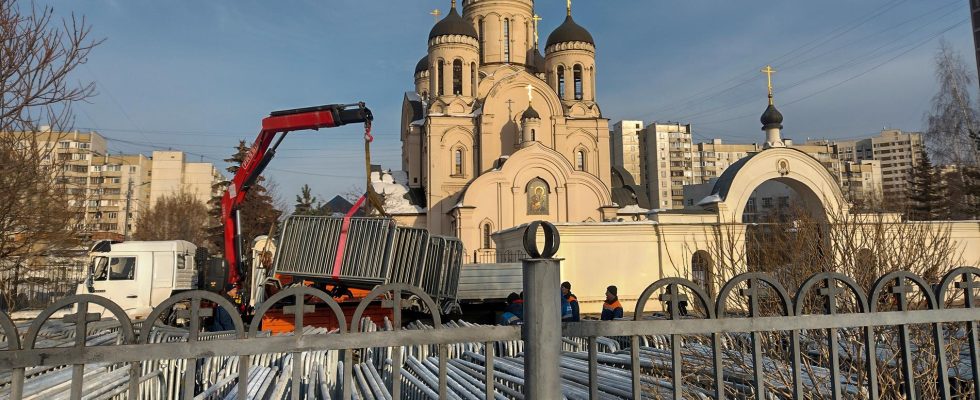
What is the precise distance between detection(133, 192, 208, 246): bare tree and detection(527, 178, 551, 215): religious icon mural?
24412 mm

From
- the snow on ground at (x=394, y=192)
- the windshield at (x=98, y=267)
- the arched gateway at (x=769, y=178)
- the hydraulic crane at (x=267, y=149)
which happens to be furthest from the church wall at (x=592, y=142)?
the windshield at (x=98, y=267)

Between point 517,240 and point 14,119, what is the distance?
52.2 ft

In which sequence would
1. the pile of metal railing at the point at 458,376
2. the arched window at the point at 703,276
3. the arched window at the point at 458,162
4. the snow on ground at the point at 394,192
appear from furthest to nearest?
the arched window at the point at 458,162 → the snow on ground at the point at 394,192 → the arched window at the point at 703,276 → the pile of metal railing at the point at 458,376

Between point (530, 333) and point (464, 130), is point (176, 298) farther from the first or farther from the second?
point (464, 130)

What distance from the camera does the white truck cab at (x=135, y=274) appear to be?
1308 cm

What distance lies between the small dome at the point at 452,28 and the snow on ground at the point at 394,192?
8189mm

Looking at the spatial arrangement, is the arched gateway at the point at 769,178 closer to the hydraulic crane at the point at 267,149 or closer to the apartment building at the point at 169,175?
the hydraulic crane at the point at 267,149

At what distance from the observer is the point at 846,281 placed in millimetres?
2430

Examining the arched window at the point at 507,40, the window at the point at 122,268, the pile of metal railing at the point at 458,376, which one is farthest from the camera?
the arched window at the point at 507,40

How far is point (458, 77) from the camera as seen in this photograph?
33.5 m

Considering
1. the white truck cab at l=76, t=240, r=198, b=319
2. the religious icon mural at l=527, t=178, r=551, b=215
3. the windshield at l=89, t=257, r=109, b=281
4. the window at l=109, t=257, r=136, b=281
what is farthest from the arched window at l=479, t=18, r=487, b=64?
the windshield at l=89, t=257, r=109, b=281

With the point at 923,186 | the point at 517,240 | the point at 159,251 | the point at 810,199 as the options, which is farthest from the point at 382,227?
the point at 923,186

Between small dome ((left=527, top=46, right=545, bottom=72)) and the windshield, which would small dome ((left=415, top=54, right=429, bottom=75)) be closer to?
small dome ((left=527, top=46, right=545, bottom=72))

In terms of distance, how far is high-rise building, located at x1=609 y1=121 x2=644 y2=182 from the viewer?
78625mm
